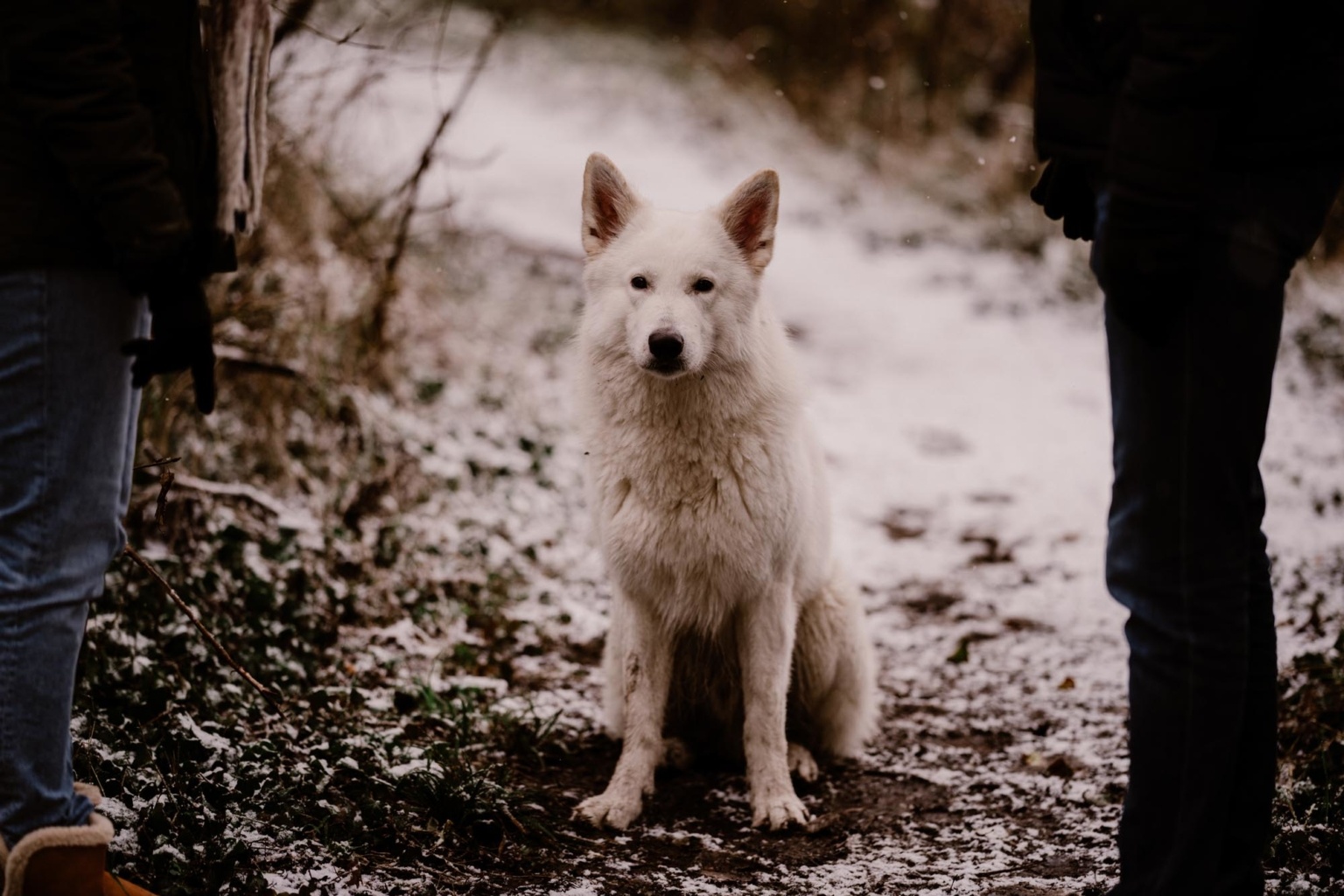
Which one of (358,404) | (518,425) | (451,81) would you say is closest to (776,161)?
(451,81)

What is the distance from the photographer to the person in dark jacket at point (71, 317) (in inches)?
67.0

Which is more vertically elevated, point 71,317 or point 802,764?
point 71,317

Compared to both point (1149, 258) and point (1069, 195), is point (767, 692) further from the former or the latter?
point (1149, 258)

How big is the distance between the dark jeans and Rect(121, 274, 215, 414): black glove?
5.47 feet

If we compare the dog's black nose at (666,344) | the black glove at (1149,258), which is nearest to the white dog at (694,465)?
the dog's black nose at (666,344)

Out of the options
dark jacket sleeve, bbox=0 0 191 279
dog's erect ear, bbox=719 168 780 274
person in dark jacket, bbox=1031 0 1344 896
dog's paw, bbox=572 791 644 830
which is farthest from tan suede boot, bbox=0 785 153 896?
dog's erect ear, bbox=719 168 780 274

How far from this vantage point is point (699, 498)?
3047 mm

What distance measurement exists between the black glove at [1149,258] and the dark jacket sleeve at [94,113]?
164cm

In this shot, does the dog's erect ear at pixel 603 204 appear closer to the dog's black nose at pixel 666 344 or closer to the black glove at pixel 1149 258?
the dog's black nose at pixel 666 344

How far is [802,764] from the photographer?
11.5 ft

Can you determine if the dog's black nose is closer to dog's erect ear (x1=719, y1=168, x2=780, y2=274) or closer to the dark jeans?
dog's erect ear (x1=719, y1=168, x2=780, y2=274)

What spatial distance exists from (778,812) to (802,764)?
0.43 m

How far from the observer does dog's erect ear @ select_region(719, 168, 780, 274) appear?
318cm

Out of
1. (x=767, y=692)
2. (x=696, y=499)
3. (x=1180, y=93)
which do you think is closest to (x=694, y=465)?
(x=696, y=499)
